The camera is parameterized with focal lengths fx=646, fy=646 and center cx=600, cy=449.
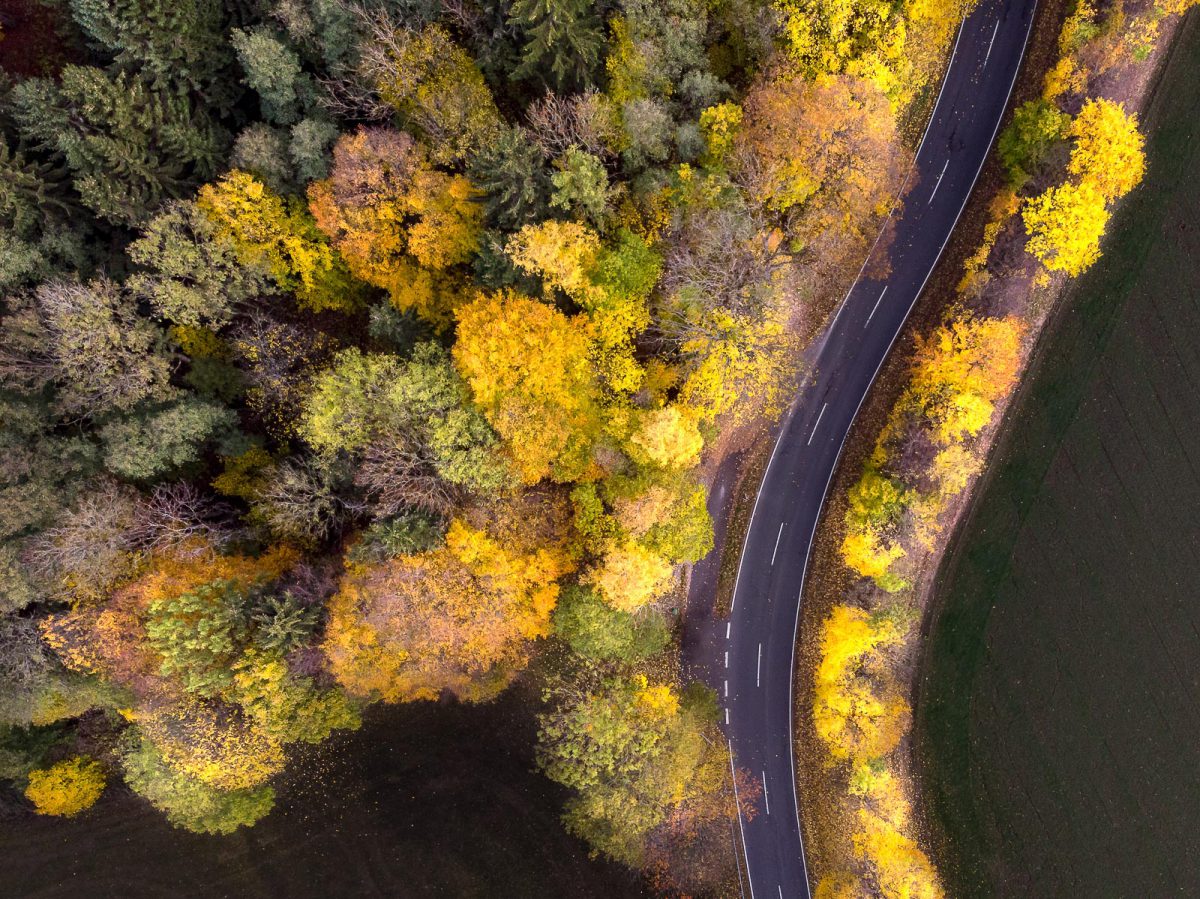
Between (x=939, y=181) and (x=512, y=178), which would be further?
(x=939, y=181)

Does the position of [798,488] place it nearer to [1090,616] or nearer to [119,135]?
[1090,616]

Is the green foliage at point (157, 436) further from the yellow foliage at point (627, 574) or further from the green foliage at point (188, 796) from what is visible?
the yellow foliage at point (627, 574)

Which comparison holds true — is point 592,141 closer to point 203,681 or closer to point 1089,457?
point 203,681

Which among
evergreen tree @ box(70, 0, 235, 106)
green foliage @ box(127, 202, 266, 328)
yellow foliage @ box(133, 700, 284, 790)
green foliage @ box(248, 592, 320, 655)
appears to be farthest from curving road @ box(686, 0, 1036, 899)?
evergreen tree @ box(70, 0, 235, 106)

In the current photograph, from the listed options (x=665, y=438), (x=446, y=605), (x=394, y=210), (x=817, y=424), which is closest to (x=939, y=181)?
(x=817, y=424)

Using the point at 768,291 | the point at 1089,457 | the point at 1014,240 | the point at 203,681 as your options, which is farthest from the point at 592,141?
the point at 1089,457

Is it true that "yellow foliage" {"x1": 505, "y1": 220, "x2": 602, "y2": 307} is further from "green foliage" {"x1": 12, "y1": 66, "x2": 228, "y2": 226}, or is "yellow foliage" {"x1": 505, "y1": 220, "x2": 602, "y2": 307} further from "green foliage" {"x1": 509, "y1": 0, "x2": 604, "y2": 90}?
"green foliage" {"x1": 12, "y1": 66, "x2": 228, "y2": 226}

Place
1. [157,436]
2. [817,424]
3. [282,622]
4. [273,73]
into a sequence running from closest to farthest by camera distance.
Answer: [273,73], [282,622], [157,436], [817,424]

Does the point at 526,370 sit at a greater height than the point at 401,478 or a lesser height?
greater
